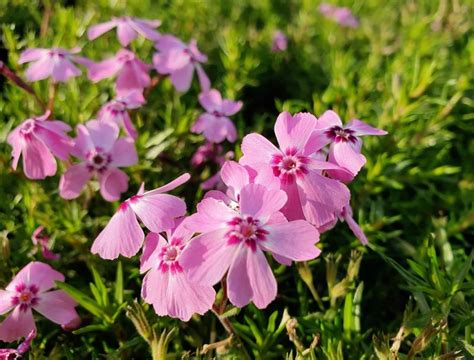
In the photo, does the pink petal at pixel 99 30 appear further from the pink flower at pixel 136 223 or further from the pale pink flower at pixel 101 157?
the pink flower at pixel 136 223

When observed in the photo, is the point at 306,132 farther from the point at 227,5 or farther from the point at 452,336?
the point at 227,5

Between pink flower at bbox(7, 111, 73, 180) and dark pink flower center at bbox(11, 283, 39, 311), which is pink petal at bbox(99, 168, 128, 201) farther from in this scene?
dark pink flower center at bbox(11, 283, 39, 311)

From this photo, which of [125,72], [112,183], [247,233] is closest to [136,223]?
[247,233]

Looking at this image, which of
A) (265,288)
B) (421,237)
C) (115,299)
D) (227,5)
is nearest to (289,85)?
(227,5)

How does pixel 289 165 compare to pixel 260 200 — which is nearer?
pixel 260 200

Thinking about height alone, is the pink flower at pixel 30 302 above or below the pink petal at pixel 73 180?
below

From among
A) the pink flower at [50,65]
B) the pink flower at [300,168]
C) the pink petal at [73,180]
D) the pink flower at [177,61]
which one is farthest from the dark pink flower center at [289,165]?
the pink flower at [50,65]

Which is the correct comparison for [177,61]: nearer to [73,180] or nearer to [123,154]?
[123,154]
